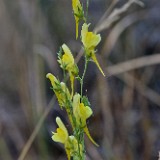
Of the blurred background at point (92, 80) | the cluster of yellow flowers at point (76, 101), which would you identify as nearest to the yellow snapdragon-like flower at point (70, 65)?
the cluster of yellow flowers at point (76, 101)

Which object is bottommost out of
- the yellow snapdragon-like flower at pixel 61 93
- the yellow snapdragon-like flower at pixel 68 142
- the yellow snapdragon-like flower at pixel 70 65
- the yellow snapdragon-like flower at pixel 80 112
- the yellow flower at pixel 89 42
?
the yellow snapdragon-like flower at pixel 68 142

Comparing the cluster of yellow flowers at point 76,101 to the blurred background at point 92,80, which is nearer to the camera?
the cluster of yellow flowers at point 76,101

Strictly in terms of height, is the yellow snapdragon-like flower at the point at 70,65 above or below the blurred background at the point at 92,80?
below

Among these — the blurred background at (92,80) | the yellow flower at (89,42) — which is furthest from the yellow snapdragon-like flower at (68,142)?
the blurred background at (92,80)

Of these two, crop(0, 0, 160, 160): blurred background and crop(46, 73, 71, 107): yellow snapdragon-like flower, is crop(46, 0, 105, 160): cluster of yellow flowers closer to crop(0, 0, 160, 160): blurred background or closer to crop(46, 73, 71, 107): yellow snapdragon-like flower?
crop(46, 73, 71, 107): yellow snapdragon-like flower

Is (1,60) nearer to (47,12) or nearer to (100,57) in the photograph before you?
(47,12)

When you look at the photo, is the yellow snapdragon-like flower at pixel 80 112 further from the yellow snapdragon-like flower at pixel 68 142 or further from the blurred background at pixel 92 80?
the blurred background at pixel 92 80

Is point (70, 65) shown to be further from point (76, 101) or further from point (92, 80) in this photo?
point (92, 80)

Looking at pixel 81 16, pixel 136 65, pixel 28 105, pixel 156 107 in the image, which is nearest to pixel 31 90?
pixel 28 105

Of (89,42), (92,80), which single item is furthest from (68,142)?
(92,80)
